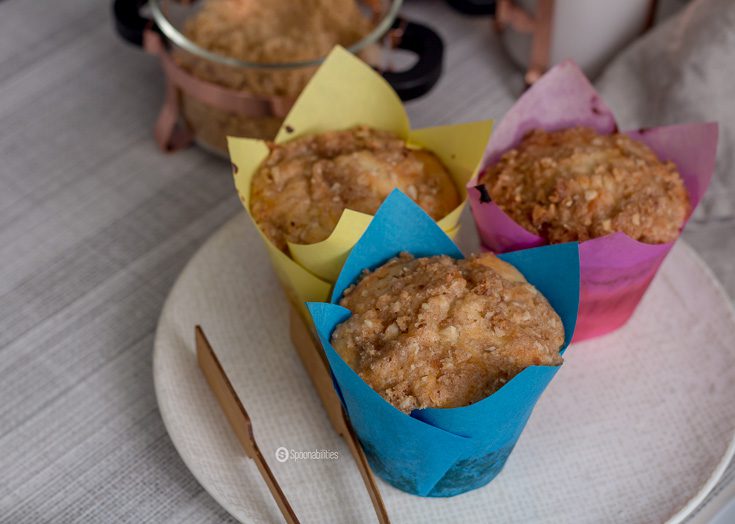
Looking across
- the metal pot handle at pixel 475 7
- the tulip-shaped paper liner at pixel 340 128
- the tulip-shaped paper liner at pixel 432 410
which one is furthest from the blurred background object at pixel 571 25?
the tulip-shaped paper liner at pixel 432 410

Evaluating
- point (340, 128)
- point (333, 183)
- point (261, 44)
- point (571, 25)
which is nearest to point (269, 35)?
point (261, 44)

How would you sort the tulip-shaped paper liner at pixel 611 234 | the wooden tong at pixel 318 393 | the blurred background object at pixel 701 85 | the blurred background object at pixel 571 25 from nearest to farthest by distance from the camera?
the wooden tong at pixel 318 393 < the tulip-shaped paper liner at pixel 611 234 < the blurred background object at pixel 701 85 < the blurred background object at pixel 571 25

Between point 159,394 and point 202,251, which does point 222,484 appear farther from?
point 202,251

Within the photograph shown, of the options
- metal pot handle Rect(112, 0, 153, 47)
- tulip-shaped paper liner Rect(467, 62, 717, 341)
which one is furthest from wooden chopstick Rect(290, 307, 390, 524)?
metal pot handle Rect(112, 0, 153, 47)

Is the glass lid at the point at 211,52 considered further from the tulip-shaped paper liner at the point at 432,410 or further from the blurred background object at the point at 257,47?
the tulip-shaped paper liner at the point at 432,410

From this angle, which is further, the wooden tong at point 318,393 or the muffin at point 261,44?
the muffin at point 261,44

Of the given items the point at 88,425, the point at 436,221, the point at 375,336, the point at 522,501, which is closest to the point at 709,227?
the point at 436,221
